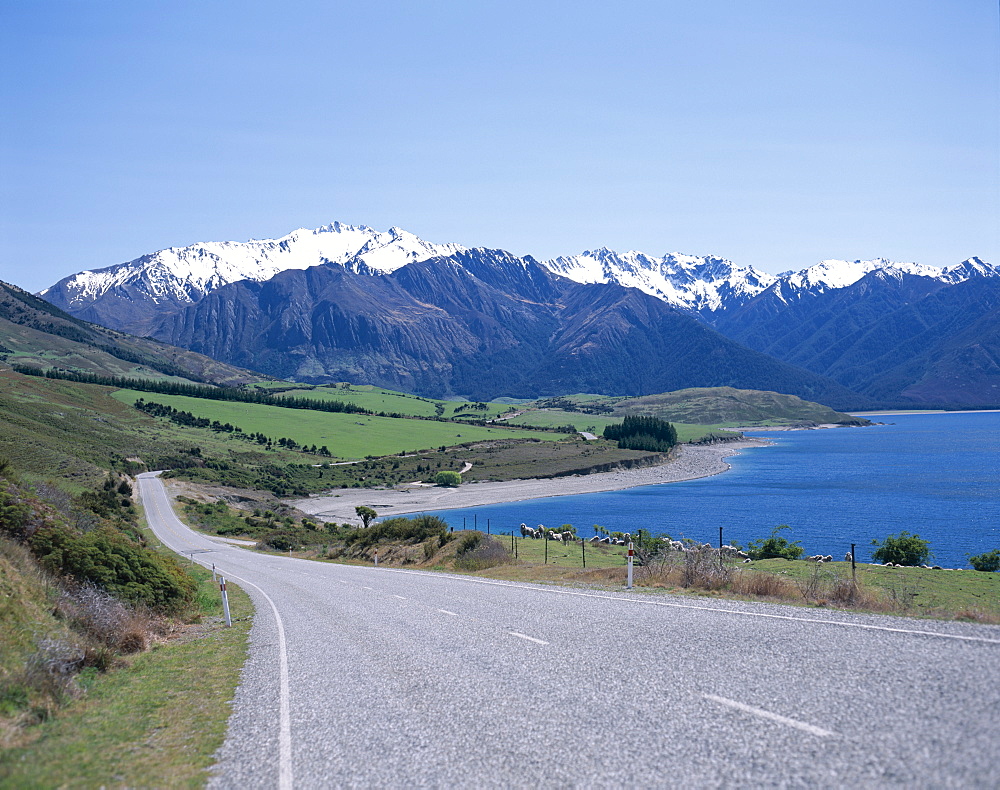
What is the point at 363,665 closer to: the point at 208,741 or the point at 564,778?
the point at 208,741

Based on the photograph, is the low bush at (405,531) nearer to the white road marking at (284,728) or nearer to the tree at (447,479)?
the white road marking at (284,728)

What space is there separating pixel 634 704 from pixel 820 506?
3519 inches

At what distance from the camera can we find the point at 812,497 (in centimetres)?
9694

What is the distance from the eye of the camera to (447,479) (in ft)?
447

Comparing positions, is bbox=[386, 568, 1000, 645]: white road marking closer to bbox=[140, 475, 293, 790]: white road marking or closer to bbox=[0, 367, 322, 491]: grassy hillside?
bbox=[140, 475, 293, 790]: white road marking

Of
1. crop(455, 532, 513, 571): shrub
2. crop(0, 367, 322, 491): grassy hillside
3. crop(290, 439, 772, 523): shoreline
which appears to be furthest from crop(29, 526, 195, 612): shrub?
crop(290, 439, 772, 523): shoreline

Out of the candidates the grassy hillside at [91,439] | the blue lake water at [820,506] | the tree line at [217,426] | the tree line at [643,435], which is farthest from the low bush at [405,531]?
the tree line at [643,435]

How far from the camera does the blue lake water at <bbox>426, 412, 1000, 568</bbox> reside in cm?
6612

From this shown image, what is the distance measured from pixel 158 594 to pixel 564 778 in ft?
50.7

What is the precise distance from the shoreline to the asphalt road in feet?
287

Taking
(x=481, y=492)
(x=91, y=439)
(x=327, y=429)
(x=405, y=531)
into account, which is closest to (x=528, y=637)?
(x=405, y=531)

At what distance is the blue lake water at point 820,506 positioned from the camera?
2603 inches

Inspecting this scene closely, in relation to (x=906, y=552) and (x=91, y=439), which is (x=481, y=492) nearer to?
(x=91, y=439)

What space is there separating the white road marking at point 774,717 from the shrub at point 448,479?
128 m
